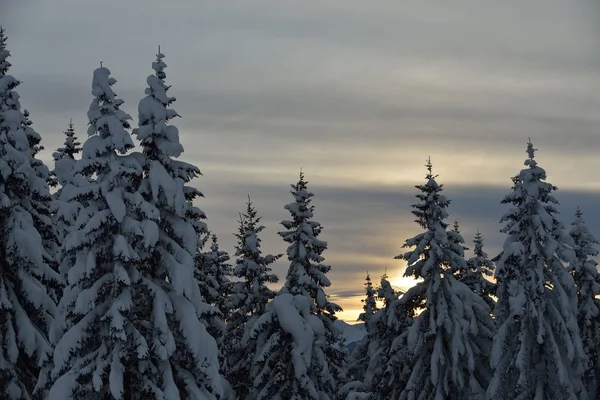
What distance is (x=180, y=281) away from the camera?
22.2 m

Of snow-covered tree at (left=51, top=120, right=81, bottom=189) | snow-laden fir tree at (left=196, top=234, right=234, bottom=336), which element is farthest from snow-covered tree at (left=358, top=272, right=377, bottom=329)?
snow-covered tree at (left=51, top=120, right=81, bottom=189)

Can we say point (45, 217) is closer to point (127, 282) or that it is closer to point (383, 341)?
point (127, 282)

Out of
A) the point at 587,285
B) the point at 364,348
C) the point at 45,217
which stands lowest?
the point at 364,348

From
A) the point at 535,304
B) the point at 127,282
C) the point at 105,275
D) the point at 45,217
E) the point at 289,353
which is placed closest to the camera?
the point at 127,282

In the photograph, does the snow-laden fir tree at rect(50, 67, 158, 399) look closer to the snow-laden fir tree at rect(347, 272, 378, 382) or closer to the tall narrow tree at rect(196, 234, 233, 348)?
the tall narrow tree at rect(196, 234, 233, 348)

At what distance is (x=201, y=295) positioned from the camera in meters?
33.4

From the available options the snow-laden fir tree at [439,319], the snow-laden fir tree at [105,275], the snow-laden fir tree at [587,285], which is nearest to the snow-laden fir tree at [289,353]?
the snow-laden fir tree at [439,319]

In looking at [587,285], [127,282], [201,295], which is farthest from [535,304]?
[127,282]

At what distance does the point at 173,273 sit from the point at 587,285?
99.4 ft

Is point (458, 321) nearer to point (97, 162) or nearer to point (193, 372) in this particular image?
point (193, 372)

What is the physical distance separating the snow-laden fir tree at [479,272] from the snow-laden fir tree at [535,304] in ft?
33.1

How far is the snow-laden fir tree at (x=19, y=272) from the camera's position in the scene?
26.0m

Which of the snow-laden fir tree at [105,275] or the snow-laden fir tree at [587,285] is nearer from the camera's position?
the snow-laden fir tree at [105,275]

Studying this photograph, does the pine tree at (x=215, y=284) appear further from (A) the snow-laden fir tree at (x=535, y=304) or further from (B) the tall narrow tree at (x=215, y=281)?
(A) the snow-laden fir tree at (x=535, y=304)
